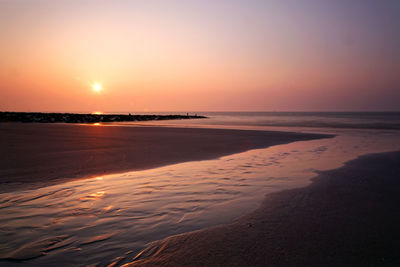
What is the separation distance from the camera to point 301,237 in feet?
12.7

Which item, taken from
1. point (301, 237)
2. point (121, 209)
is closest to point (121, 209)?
point (121, 209)

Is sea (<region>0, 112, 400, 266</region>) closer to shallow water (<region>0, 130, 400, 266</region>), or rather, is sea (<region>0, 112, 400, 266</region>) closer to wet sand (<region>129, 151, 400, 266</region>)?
shallow water (<region>0, 130, 400, 266</region>)

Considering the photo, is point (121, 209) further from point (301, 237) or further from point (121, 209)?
point (301, 237)

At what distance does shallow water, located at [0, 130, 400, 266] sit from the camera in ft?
11.5

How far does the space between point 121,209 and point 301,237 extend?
10.9 feet

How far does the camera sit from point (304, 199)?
5711mm

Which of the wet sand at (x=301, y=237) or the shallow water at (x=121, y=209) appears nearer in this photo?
the wet sand at (x=301, y=237)

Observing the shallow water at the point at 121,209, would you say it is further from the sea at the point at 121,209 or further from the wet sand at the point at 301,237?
the wet sand at the point at 301,237

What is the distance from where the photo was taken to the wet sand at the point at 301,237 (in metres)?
3.26

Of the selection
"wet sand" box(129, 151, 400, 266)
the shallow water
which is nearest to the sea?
the shallow water

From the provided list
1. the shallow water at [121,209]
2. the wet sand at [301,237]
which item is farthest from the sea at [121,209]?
the wet sand at [301,237]

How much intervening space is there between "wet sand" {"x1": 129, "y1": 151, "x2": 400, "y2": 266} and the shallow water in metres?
0.37

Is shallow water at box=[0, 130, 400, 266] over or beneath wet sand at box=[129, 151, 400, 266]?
over

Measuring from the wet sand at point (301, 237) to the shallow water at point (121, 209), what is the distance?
1.21 ft
